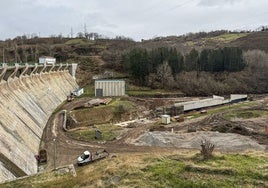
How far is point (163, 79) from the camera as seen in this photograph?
9875 cm

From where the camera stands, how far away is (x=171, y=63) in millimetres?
102438

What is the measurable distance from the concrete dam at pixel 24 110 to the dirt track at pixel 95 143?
1685 mm

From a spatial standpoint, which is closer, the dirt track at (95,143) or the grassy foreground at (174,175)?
the grassy foreground at (174,175)

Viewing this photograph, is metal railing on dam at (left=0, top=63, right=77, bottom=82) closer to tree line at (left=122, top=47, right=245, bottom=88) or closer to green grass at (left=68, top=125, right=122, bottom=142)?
green grass at (left=68, top=125, right=122, bottom=142)

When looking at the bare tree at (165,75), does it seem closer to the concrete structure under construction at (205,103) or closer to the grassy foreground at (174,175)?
the concrete structure under construction at (205,103)

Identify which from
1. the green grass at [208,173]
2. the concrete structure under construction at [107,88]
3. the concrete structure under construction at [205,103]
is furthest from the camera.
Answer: the concrete structure under construction at [107,88]

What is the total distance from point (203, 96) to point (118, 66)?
3569 centimetres

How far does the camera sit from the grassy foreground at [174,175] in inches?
805

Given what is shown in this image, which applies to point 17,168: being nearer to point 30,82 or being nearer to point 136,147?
point 136,147

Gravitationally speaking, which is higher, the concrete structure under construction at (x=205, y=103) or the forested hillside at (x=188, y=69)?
the forested hillside at (x=188, y=69)

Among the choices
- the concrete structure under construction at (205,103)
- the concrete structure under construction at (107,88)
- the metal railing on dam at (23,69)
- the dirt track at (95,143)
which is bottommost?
the dirt track at (95,143)

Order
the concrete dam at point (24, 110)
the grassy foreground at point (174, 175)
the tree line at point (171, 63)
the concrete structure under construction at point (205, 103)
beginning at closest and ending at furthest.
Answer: the grassy foreground at point (174, 175) < the concrete dam at point (24, 110) < the concrete structure under construction at point (205, 103) < the tree line at point (171, 63)

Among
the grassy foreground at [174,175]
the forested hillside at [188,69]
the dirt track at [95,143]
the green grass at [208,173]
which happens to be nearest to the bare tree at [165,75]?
the forested hillside at [188,69]

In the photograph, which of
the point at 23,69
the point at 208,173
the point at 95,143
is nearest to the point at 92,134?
the point at 95,143
